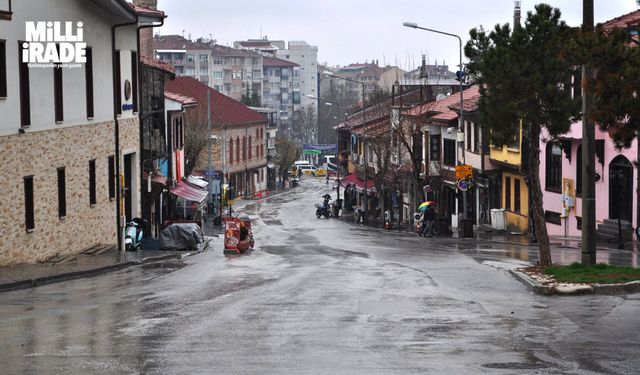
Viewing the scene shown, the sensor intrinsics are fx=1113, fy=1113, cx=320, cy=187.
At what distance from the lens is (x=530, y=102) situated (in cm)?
2506

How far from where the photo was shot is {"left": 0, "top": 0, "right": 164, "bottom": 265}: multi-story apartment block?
2680cm

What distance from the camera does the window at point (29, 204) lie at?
91.8 ft

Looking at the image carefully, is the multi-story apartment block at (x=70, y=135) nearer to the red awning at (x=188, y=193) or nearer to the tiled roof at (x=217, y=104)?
the red awning at (x=188, y=193)

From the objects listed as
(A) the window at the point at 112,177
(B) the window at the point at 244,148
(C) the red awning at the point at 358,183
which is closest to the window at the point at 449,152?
(C) the red awning at the point at 358,183

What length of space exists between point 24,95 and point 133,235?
9.54m

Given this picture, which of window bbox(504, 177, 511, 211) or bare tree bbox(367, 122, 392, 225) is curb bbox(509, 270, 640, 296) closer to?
window bbox(504, 177, 511, 211)

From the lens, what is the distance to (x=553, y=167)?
47688 millimetres

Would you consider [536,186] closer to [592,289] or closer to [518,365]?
[592,289]

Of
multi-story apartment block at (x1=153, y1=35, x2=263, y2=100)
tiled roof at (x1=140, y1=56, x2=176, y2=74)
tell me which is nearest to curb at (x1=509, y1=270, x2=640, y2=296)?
tiled roof at (x1=140, y1=56, x2=176, y2=74)

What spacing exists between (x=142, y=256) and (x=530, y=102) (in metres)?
13.3

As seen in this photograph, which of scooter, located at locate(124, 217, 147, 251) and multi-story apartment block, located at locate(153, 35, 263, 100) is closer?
scooter, located at locate(124, 217, 147, 251)

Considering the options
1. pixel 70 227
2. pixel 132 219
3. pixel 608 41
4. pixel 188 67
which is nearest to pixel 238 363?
pixel 608 41

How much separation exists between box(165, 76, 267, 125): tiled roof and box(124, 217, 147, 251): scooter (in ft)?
177

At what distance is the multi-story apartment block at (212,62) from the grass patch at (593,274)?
15408 cm
